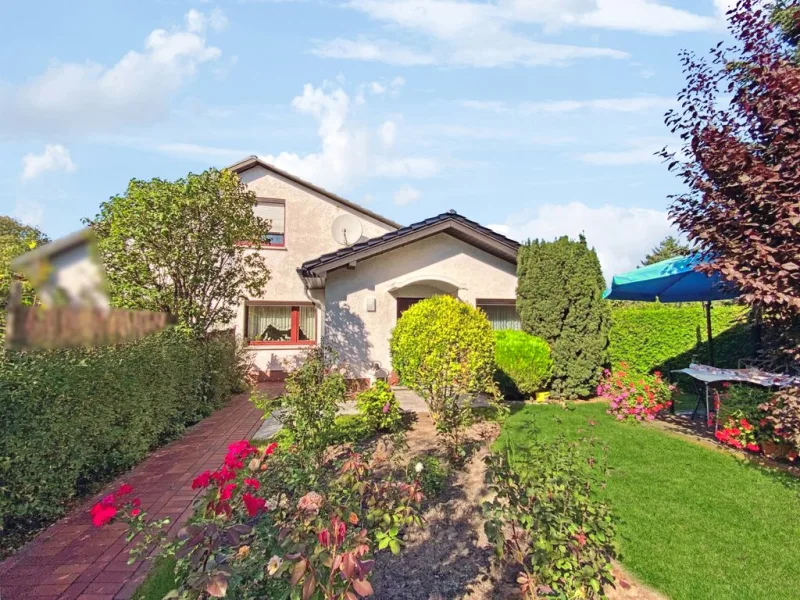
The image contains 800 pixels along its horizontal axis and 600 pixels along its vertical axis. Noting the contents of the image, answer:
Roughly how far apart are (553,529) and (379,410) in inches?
190

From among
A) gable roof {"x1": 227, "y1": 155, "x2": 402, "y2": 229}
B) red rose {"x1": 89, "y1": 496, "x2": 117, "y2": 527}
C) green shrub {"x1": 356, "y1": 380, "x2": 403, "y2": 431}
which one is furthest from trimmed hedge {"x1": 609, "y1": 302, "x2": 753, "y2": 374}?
red rose {"x1": 89, "y1": 496, "x2": 117, "y2": 527}

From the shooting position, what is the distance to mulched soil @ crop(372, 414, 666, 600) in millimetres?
3432

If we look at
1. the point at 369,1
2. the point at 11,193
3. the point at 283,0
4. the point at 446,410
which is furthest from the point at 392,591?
the point at 369,1

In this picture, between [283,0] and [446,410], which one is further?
[446,410]

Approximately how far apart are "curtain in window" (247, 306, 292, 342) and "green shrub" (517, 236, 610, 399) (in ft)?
28.1

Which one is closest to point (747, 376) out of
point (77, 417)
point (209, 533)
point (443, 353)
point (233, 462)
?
point (443, 353)

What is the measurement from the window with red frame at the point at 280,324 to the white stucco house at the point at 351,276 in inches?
1.4

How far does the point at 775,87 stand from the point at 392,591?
7.51 m

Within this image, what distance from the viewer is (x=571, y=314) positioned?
36.5 feet

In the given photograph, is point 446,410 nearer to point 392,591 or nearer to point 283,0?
point 392,591

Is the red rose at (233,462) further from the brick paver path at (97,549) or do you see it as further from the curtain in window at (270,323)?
the curtain in window at (270,323)

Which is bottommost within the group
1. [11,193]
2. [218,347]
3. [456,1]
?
[218,347]

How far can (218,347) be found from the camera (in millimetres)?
10828

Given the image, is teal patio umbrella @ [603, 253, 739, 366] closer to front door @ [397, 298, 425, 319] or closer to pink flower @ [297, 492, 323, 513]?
front door @ [397, 298, 425, 319]
